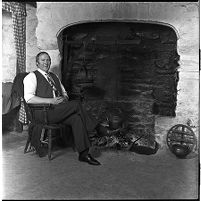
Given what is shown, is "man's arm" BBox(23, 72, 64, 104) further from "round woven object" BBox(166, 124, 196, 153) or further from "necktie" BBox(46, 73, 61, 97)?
"round woven object" BBox(166, 124, 196, 153)

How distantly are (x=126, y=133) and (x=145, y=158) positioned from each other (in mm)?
723

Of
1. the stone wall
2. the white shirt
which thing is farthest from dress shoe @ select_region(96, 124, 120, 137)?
the white shirt

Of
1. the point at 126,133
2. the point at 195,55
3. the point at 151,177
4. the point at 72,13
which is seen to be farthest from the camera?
the point at 126,133

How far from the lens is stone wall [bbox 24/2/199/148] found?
11.8 feet

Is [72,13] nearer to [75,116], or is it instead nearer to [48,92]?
[48,92]

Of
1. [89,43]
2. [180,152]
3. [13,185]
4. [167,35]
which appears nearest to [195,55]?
[167,35]

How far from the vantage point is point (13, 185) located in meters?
2.65

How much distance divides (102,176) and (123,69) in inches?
74.3

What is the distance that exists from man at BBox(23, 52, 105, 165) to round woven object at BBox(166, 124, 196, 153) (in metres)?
0.96

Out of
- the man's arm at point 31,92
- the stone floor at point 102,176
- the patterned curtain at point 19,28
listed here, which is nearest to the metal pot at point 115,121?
the stone floor at point 102,176

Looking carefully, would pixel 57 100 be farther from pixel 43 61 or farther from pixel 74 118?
pixel 43 61

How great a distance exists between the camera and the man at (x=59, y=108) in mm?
3258

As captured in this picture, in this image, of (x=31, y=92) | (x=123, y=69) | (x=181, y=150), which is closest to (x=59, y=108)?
(x=31, y=92)

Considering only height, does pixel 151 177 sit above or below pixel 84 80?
below
